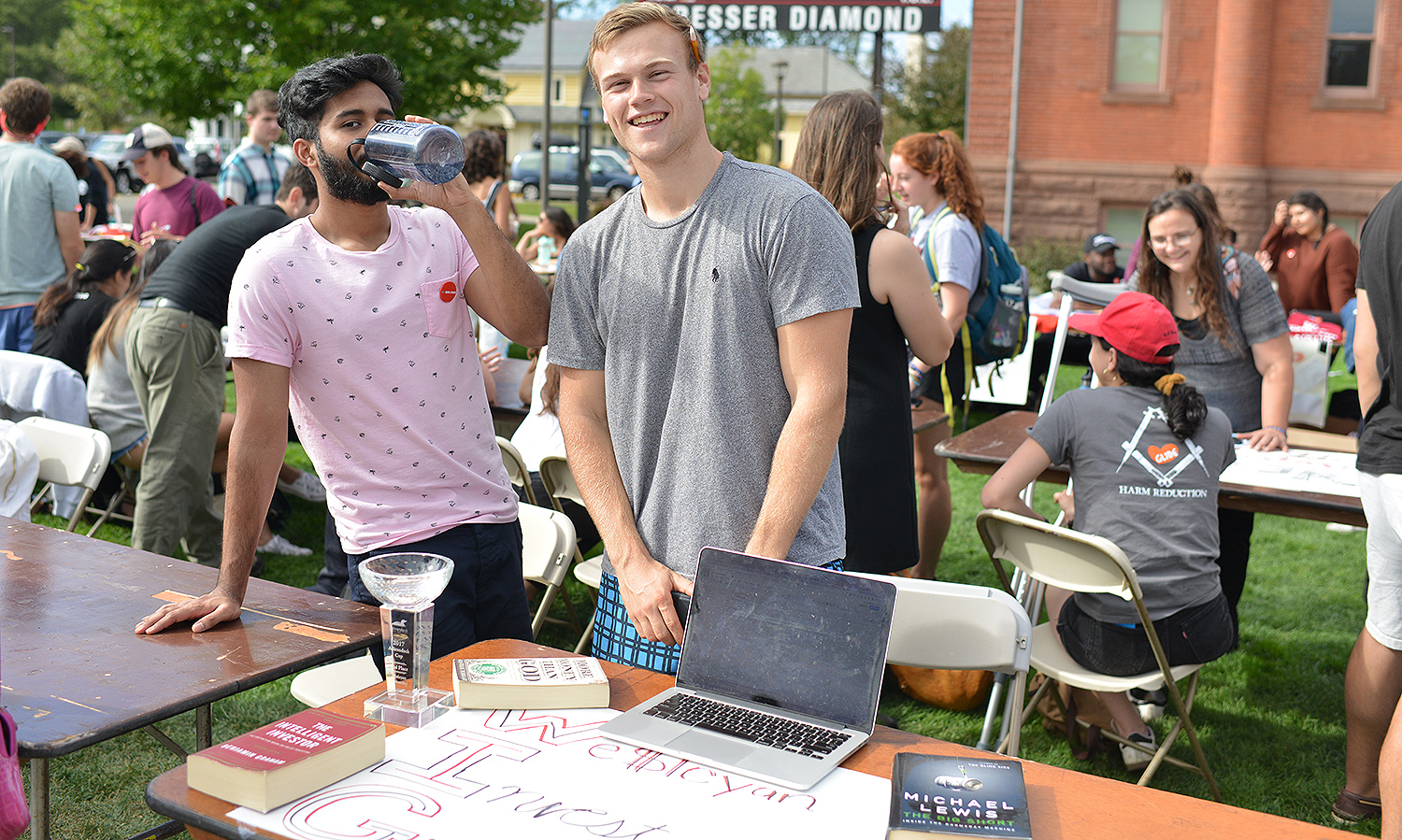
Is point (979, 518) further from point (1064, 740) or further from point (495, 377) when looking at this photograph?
point (495, 377)

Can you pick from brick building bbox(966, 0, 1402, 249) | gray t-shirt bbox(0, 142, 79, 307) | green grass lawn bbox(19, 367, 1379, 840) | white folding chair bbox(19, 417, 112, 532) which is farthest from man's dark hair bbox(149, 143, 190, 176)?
→ brick building bbox(966, 0, 1402, 249)

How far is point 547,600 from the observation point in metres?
3.43

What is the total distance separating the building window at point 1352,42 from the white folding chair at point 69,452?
16.3m

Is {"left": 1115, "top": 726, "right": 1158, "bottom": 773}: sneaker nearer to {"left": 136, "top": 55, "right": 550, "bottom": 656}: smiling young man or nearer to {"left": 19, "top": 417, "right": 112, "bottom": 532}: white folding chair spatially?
{"left": 136, "top": 55, "right": 550, "bottom": 656}: smiling young man

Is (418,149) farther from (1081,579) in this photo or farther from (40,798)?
(1081,579)

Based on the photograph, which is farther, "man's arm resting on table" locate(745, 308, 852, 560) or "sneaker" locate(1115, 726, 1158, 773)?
"sneaker" locate(1115, 726, 1158, 773)

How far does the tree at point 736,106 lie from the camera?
36312 millimetres

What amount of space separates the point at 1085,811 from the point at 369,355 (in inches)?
59.4

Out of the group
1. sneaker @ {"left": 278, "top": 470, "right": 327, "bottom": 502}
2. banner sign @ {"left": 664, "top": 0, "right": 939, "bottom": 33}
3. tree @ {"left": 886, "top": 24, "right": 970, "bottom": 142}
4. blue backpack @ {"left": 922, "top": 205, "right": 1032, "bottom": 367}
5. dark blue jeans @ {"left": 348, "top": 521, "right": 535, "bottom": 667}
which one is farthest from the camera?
tree @ {"left": 886, "top": 24, "right": 970, "bottom": 142}

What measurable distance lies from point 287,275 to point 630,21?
0.83m

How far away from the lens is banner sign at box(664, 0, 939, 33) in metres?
12.5

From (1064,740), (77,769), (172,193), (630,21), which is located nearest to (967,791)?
(630,21)

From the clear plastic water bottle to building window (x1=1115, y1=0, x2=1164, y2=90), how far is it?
16.1 metres

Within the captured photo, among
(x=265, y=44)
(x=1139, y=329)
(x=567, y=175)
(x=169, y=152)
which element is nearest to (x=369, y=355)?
(x=1139, y=329)
